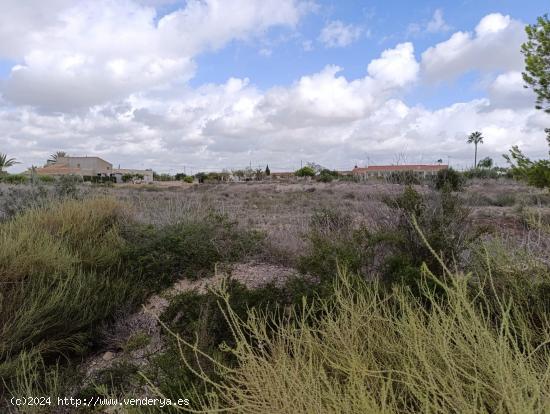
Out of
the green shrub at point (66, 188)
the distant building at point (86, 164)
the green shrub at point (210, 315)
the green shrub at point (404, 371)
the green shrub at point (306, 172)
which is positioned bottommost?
the green shrub at point (210, 315)

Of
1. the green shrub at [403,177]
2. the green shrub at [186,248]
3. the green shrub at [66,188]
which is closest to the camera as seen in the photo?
the green shrub at [186,248]

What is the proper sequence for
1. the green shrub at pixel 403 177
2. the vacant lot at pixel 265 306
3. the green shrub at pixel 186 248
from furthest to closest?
the green shrub at pixel 403 177 < the green shrub at pixel 186 248 < the vacant lot at pixel 265 306

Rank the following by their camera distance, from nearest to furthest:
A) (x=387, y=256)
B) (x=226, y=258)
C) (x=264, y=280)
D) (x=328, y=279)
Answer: (x=328, y=279)
(x=387, y=256)
(x=264, y=280)
(x=226, y=258)

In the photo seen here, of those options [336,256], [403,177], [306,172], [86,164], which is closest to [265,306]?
[336,256]

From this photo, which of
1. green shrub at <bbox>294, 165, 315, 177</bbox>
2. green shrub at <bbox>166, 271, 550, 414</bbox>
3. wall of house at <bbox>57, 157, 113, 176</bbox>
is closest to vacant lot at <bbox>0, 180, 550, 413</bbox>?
green shrub at <bbox>166, 271, 550, 414</bbox>

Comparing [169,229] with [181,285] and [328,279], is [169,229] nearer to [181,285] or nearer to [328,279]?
[181,285]

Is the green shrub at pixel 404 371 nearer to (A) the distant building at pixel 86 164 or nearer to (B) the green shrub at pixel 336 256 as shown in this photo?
(B) the green shrub at pixel 336 256

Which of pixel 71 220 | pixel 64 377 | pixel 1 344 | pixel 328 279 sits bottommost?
pixel 64 377

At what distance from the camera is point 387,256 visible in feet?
17.7

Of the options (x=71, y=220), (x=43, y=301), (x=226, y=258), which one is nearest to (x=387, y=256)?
(x=226, y=258)

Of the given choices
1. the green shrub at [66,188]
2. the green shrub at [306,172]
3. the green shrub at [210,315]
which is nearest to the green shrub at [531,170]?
the green shrub at [210,315]

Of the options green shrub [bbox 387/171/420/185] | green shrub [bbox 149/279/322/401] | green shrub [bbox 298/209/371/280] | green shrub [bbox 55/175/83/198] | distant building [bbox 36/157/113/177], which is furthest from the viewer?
distant building [bbox 36/157/113/177]

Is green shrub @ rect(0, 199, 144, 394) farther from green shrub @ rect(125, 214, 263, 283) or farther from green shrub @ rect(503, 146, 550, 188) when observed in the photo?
green shrub @ rect(503, 146, 550, 188)

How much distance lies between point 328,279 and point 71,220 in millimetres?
4993
